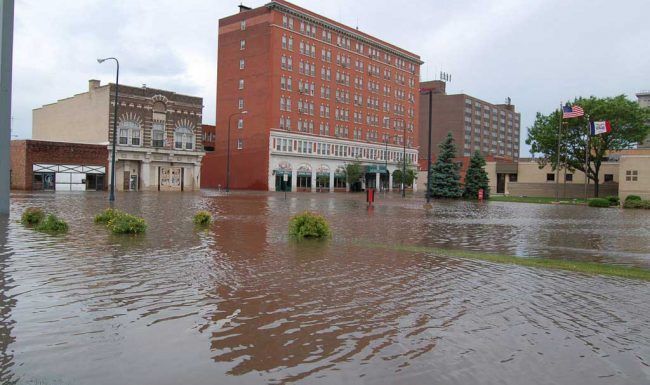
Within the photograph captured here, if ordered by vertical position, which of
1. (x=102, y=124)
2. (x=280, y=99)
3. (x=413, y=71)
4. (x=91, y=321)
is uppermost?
(x=413, y=71)

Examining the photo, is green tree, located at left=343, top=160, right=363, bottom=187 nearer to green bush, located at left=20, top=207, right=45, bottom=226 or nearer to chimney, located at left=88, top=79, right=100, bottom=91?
chimney, located at left=88, top=79, right=100, bottom=91

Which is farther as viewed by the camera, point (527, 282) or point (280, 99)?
point (280, 99)

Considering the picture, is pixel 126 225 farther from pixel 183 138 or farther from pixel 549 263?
pixel 183 138

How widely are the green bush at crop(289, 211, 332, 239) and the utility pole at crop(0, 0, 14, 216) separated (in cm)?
1118

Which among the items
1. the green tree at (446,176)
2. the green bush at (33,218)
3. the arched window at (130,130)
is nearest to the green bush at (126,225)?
the green bush at (33,218)

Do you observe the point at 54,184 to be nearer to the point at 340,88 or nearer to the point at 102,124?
the point at 102,124

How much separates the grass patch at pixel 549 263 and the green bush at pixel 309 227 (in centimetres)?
183

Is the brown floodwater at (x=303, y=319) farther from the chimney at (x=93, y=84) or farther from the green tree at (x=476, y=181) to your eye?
the chimney at (x=93, y=84)

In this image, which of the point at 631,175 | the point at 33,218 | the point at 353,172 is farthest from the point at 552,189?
the point at 33,218

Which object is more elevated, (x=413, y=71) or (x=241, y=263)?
(x=413, y=71)

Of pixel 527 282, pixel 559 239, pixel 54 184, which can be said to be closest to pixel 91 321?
pixel 527 282

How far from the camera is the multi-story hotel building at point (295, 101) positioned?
268 feet

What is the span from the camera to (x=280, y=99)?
8238 centimetres

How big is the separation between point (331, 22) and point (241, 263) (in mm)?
85032
